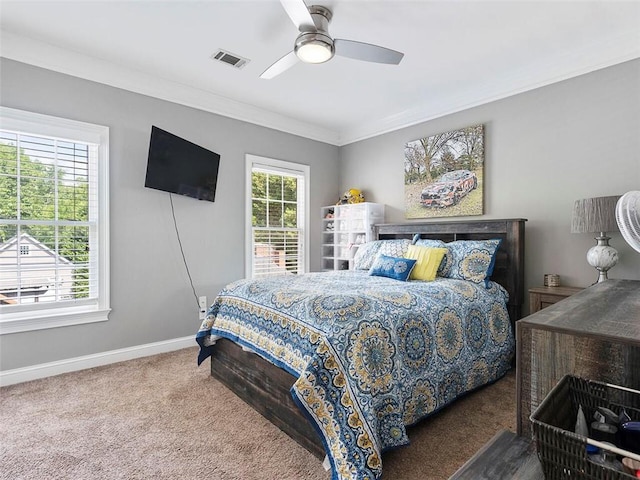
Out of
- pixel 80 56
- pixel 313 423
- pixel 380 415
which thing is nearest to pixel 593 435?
pixel 380 415

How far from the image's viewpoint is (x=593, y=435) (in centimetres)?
76

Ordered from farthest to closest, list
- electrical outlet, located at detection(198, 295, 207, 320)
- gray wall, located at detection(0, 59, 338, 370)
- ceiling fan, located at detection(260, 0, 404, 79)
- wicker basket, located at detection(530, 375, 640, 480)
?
electrical outlet, located at detection(198, 295, 207, 320) < gray wall, located at detection(0, 59, 338, 370) < ceiling fan, located at detection(260, 0, 404, 79) < wicker basket, located at detection(530, 375, 640, 480)

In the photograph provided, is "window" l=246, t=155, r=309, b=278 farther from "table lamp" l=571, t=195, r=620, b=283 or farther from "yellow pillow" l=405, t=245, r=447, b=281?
"table lamp" l=571, t=195, r=620, b=283

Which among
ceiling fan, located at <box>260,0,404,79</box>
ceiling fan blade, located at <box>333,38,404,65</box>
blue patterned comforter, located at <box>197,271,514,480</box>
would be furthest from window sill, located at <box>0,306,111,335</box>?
ceiling fan blade, located at <box>333,38,404,65</box>

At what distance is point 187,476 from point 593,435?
66.3 inches

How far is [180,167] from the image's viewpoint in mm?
3447

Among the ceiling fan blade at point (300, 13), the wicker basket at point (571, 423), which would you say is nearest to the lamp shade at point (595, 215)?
the wicker basket at point (571, 423)

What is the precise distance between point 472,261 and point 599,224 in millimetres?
892

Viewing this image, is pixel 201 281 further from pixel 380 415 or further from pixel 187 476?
pixel 380 415

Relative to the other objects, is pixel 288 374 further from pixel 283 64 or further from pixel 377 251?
pixel 283 64

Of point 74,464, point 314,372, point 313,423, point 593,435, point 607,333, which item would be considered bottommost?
point 74,464

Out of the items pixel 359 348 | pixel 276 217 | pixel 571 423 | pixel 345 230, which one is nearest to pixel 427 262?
pixel 359 348

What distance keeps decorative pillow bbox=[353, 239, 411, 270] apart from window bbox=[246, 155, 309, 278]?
44.1 inches

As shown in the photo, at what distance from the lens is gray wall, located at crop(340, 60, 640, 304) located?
2.64 meters
